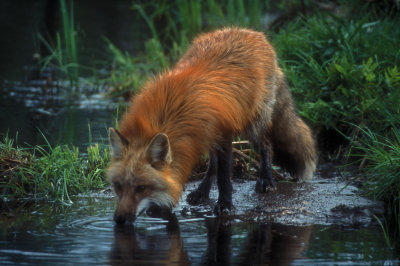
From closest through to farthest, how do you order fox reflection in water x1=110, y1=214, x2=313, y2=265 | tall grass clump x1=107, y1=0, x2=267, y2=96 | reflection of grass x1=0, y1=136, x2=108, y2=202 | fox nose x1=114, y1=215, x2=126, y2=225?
fox reflection in water x1=110, y1=214, x2=313, y2=265
fox nose x1=114, y1=215, x2=126, y2=225
reflection of grass x1=0, y1=136, x2=108, y2=202
tall grass clump x1=107, y1=0, x2=267, y2=96

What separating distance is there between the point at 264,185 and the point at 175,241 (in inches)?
72.8

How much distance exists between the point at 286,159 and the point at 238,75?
1.42m

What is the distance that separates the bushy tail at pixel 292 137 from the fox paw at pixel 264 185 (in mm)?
377

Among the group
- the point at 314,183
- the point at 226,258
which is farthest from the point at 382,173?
the point at 226,258

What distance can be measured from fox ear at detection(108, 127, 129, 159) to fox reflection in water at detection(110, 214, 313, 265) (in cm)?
59

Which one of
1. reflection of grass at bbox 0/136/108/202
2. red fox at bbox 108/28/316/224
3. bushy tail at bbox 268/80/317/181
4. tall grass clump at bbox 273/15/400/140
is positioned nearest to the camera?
red fox at bbox 108/28/316/224

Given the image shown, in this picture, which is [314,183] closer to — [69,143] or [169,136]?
[169,136]

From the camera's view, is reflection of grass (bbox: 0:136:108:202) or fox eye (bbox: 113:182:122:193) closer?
fox eye (bbox: 113:182:122:193)

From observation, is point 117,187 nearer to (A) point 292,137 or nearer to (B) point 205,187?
(B) point 205,187

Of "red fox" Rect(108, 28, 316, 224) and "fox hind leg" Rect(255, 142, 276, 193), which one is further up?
"red fox" Rect(108, 28, 316, 224)

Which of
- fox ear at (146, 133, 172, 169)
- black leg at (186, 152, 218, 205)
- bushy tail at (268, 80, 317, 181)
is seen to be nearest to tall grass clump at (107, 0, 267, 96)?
bushy tail at (268, 80, 317, 181)

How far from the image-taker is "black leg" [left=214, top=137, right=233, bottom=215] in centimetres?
622

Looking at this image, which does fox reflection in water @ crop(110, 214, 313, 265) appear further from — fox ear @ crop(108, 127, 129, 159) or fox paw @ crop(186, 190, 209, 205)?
fox paw @ crop(186, 190, 209, 205)

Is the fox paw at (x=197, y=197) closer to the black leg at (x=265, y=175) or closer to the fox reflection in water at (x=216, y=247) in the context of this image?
the black leg at (x=265, y=175)
